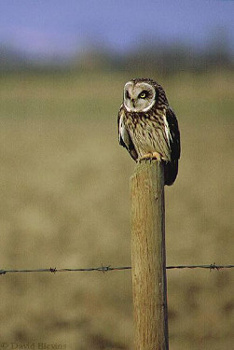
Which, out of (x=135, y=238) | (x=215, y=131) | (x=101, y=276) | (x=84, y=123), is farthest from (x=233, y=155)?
(x=135, y=238)

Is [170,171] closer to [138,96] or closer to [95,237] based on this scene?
[138,96]

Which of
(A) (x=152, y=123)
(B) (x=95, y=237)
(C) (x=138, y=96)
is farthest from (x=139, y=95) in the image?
(B) (x=95, y=237)

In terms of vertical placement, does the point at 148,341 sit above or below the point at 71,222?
below

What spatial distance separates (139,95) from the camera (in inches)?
260

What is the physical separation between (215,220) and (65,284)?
3226 mm

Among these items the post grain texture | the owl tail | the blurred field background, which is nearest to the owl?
the owl tail

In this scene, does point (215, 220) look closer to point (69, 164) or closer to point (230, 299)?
point (230, 299)

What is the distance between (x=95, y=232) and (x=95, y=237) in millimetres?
292

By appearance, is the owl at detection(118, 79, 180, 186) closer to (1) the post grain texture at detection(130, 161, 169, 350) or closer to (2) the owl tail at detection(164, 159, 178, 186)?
(2) the owl tail at detection(164, 159, 178, 186)

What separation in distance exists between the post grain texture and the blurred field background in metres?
2.43

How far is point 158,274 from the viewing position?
4016 millimetres

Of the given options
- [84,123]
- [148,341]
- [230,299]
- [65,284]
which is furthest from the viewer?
[84,123]

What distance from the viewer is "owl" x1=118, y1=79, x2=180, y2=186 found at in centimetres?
661

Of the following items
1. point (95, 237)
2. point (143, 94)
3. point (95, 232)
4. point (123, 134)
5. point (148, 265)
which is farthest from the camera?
point (95, 232)
